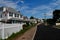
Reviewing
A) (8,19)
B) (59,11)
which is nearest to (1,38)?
(8,19)

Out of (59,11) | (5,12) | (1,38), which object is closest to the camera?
(1,38)

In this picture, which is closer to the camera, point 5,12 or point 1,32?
point 1,32

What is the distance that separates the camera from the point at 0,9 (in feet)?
172

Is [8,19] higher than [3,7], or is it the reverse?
[3,7]

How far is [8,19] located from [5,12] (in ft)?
8.55

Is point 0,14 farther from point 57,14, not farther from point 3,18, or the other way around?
point 57,14

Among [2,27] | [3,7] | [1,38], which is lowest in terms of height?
[1,38]

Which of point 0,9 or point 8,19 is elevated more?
point 0,9

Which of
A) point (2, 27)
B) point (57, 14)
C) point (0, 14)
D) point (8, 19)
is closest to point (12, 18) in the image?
point (8, 19)

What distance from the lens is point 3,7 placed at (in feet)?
169

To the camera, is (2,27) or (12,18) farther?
(12,18)

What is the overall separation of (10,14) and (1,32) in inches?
1520

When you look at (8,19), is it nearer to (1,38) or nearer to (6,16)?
(6,16)

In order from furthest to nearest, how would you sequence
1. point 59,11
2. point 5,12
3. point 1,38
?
point 59,11
point 5,12
point 1,38
